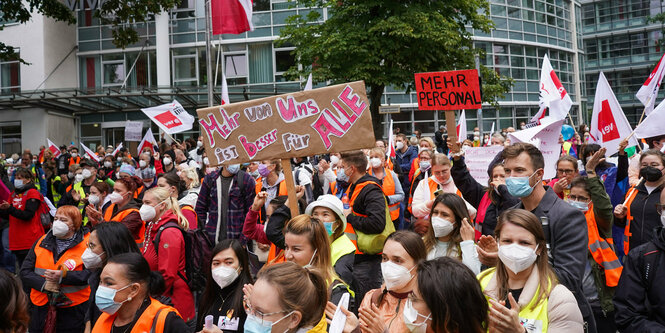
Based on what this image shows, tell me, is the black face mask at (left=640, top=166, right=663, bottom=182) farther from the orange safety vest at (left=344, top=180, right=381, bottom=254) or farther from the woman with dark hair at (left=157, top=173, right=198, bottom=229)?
the woman with dark hair at (left=157, top=173, right=198, bottom=229)

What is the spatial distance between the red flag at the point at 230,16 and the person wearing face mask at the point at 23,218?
8036mm

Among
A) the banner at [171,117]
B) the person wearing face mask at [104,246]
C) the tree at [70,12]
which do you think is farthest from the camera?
the banner at [171,117]

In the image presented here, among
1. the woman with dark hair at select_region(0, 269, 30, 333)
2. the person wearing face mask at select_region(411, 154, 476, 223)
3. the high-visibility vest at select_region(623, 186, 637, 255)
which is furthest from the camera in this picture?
the person wearing face mask at select_region(411, 154, 476, 223)

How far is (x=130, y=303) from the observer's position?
13.0 ft

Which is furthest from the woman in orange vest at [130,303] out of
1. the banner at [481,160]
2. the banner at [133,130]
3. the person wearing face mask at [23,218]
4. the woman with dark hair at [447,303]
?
the banner at [133,130]

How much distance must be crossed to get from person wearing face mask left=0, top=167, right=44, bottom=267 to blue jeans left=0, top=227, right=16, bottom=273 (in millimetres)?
366

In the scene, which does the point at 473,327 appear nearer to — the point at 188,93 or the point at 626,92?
the point at 188,93

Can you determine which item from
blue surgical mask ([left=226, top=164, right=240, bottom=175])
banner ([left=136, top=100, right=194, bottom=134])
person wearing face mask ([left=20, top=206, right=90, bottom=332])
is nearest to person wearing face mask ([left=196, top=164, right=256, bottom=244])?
blue surgical mask ([left=226, top=164, right=240, bottom=175])

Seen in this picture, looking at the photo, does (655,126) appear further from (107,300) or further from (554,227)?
(107,300)

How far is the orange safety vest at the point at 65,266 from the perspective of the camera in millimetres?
5301

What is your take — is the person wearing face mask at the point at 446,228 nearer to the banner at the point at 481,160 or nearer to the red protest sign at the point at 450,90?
the red protest sign at the point at 450,90

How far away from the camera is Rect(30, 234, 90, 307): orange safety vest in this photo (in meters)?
5.30

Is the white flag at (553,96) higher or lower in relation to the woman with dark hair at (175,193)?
higher

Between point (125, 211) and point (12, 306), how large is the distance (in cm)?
337
